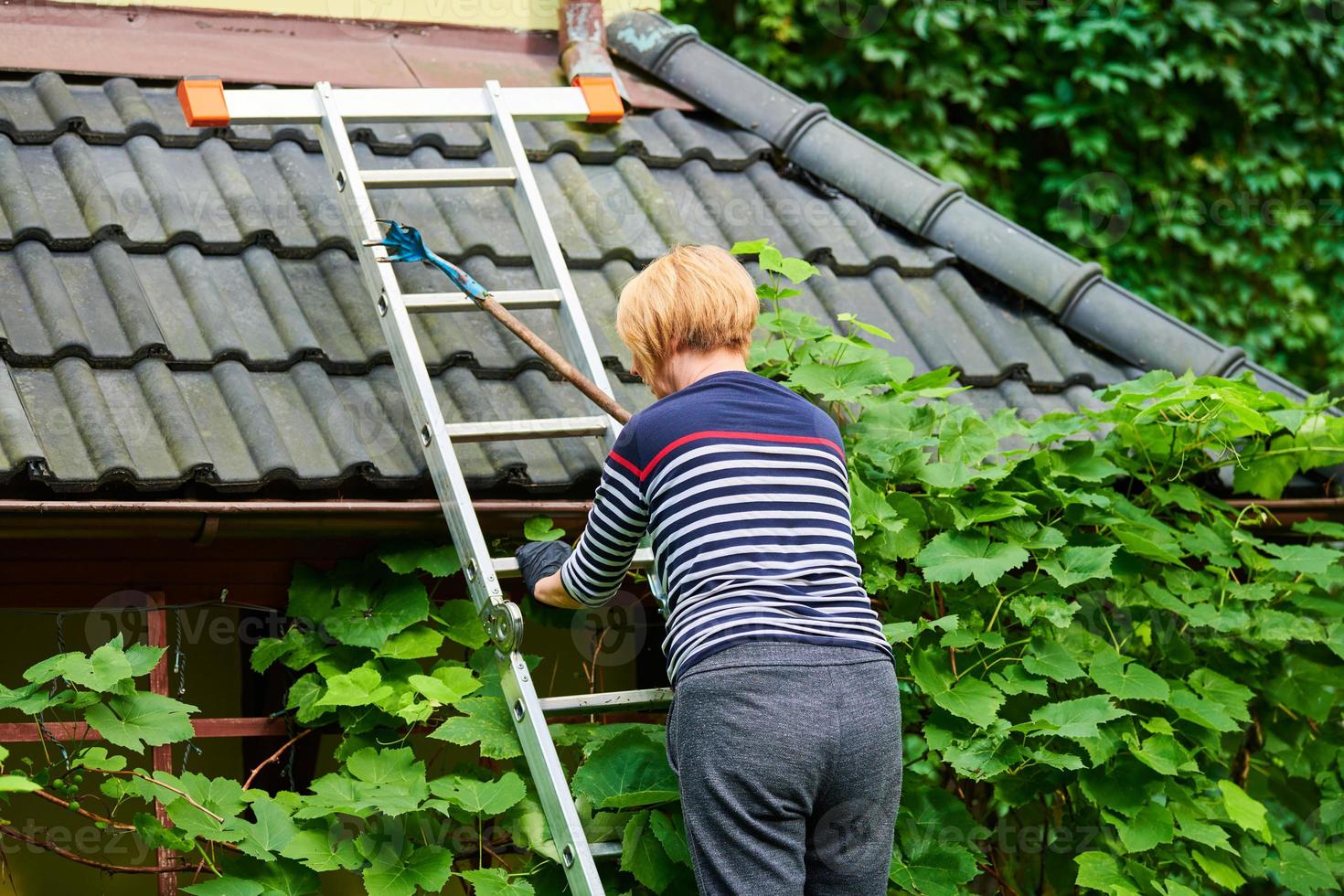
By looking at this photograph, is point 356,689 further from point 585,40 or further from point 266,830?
point 585,40

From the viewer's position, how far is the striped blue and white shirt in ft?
8.13

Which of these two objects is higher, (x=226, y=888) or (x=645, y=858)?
(x=226, y=888)

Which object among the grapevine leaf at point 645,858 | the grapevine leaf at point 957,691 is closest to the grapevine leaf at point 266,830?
the grapevine leaf at point 645,858

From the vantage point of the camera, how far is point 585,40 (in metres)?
4.76

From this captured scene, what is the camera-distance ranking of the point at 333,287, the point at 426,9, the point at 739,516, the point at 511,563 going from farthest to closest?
the point at 426,9
the point at 333,287
the point at 511,563
the point at 739,516

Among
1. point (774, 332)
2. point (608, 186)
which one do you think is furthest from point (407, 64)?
point (774, 332)

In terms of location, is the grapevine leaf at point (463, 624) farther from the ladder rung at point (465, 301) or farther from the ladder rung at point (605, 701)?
the ladder rung at point (465, 301)

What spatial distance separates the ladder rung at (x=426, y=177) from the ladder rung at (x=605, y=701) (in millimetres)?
1328

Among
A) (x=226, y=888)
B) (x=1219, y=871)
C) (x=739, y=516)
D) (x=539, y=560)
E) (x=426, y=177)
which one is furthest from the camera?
(x=426, y=177)

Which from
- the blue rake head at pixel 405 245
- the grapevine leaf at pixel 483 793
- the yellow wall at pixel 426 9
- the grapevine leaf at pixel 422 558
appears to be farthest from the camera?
the yellow wall at pixel 426 9

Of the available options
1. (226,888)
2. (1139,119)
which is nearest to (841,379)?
(226,888)

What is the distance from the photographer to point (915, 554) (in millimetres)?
3355

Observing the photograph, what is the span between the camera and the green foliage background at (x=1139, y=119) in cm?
831

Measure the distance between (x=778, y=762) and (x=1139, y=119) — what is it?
22.9 feet
